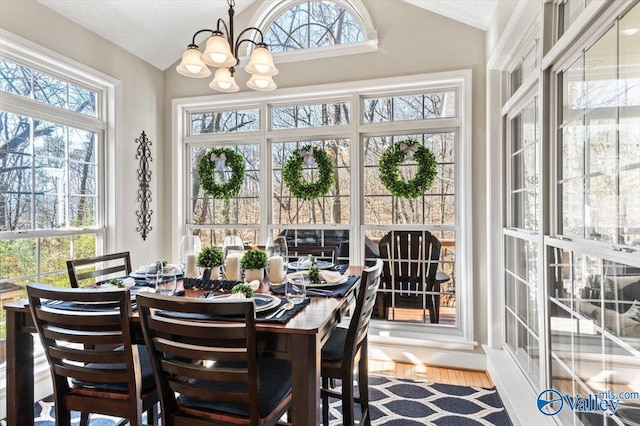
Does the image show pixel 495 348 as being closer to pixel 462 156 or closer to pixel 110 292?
pixel 462 156

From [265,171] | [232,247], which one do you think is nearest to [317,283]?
[232,247]

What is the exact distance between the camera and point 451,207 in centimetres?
334

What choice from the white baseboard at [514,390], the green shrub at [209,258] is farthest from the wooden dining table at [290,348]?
the white baseboard at [514,390]

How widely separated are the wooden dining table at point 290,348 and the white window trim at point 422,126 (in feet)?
5.34

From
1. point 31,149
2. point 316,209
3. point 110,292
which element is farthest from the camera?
point 316,209

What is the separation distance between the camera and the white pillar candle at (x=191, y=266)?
7.47ft

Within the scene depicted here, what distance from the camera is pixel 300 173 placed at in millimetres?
3600

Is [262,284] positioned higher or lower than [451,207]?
lower

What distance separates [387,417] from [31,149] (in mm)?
3098

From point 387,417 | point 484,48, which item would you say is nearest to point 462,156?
point 484,48

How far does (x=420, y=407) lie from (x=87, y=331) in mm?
2067

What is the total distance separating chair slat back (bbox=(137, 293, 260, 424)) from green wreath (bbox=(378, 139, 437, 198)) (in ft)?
7.28

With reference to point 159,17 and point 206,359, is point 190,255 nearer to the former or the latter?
point 206,359

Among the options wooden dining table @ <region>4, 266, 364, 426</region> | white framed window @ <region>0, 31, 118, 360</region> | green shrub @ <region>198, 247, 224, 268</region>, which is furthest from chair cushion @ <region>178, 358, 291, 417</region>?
white framed window @ <region>0, 31, 118, 360</region>
